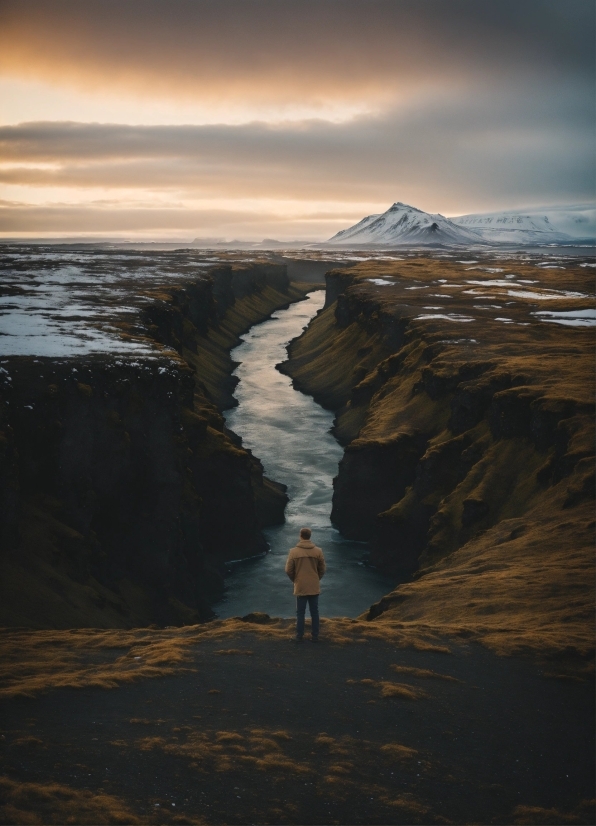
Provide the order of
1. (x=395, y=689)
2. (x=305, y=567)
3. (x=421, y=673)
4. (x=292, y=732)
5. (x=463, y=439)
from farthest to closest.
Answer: (x=463, y=439), (x=421, y=673), (x=305, y=567), (x=395, y=689), (x=292, y=732)

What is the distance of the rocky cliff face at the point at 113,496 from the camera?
39.3 m

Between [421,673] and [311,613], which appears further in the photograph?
[311,613]

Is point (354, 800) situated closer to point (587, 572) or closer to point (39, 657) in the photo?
point (39, 657)

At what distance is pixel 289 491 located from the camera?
74.6 m

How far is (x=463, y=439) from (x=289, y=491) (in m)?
21.3

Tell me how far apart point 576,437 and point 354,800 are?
34.3 m

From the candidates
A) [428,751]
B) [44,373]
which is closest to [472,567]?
[428,751]

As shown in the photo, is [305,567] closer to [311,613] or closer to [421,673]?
[311,613]

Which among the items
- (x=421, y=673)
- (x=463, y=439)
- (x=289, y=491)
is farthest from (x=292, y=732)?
(x=289, y=491)

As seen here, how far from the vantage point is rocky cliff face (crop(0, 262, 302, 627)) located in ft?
129

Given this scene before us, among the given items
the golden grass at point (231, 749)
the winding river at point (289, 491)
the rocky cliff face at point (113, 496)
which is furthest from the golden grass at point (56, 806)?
the winding river at point (289, 491)

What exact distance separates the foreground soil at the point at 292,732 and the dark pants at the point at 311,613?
0.47 metres

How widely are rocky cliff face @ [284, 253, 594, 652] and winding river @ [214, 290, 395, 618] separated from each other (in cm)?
234

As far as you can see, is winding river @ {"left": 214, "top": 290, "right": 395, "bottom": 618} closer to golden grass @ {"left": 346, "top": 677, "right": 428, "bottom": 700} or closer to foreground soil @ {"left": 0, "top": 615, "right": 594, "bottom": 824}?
foreground soil @ {"left": 0, "top": 615, "right": 594, "bottom": 824}
